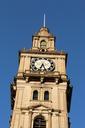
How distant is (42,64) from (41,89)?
512 cm

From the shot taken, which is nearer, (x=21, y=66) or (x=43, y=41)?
(x=21, y=66)

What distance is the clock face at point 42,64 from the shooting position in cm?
6844

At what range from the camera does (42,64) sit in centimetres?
6912

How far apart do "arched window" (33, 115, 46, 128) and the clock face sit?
29.9ft

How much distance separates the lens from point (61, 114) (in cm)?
6216

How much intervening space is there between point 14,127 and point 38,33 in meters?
22.1

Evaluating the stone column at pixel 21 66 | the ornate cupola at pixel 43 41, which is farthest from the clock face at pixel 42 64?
the ornate cupola at pixel 43 41

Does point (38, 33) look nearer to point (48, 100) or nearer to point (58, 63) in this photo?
point (58, 63)

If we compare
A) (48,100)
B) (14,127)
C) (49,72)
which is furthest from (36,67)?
(14,127)

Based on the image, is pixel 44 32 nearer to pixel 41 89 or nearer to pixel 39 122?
pixel 41 89

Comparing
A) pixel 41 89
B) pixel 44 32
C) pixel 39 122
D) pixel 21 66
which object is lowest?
pixel 39 122

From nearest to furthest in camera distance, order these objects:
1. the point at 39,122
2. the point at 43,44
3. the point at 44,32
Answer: the point at 39,122 → the point at 43,44 → the point at 44,32

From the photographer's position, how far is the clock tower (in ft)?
201

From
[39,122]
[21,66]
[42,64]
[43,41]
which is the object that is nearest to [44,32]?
[43,41]
